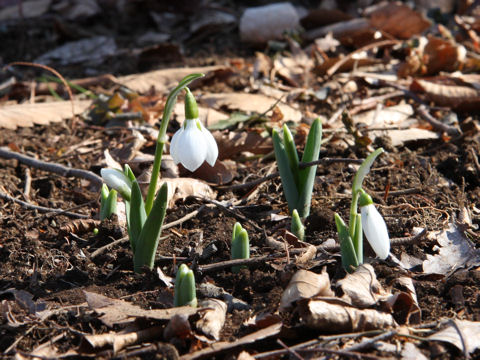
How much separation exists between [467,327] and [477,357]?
0.26 feet

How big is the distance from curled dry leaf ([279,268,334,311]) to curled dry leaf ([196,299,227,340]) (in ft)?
0.53

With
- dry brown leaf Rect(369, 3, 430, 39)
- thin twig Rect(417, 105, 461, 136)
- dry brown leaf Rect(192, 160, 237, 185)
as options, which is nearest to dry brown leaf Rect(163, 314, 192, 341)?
dry brown leaf Rect(192, 160, 237, 185)

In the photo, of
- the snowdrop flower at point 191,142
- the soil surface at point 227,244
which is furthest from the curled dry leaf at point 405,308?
the snowdrop flower at point 191,142

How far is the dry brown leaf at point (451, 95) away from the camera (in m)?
3.16

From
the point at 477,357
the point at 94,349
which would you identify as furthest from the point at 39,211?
the point at 477,357

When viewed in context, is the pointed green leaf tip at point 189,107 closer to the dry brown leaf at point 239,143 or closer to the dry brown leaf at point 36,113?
the dry brown leaf at point 239,143

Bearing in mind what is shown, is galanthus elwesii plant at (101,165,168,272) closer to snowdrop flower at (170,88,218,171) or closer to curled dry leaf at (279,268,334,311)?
snowdrop flower at (170,88,218,171)

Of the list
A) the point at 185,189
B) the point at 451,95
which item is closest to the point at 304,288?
the point at 185,189

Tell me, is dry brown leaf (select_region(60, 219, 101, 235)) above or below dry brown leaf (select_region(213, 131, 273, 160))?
below

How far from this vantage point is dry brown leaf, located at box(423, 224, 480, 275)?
1.88 meters

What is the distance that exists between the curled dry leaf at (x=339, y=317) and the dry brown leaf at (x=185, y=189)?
0.86 metres

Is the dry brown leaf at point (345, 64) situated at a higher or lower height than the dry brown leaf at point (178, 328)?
higher

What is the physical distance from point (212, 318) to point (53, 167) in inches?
50.7

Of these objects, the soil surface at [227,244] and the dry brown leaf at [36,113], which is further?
the dry brown leaf at [36,113]
